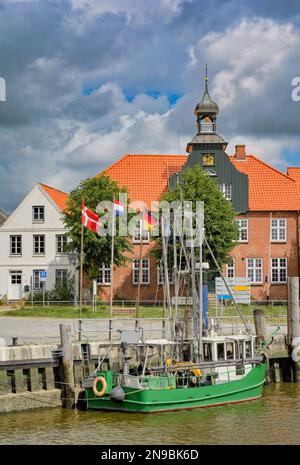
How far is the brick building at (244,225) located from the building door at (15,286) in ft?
23.6

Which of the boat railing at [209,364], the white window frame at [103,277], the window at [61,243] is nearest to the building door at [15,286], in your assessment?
the window at [61,243]

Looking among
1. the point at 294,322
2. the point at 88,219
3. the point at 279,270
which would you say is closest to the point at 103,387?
the point at 88,219

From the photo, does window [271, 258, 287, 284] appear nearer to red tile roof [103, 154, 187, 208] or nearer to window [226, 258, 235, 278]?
window [226, 258, 235, 278]

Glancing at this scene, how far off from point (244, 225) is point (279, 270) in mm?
5143

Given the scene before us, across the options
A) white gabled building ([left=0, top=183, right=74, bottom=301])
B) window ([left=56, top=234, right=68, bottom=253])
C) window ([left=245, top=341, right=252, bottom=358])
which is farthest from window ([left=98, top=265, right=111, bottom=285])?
window ([left=245, top=341, right=252, bottom=358])

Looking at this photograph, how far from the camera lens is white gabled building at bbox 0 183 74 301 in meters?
68.8

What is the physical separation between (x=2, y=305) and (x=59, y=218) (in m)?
10.7

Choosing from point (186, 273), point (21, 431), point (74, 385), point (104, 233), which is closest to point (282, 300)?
point (104, 233)

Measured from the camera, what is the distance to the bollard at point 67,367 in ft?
96.7

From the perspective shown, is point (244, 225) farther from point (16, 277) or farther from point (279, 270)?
point (16, 277)

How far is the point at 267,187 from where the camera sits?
7206cm

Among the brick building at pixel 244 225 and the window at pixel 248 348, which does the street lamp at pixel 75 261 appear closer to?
the brick building at pixel 244 225

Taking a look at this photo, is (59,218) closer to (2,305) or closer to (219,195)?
(2,305)

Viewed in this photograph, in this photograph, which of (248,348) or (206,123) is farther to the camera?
(206,123)
